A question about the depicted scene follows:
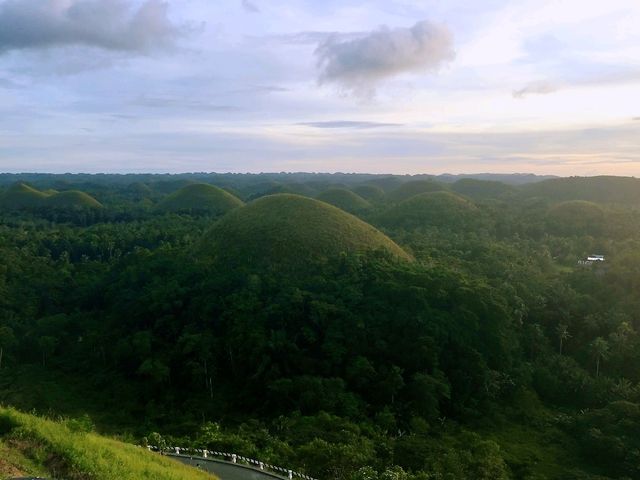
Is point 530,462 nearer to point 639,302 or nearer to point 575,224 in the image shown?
point 639,302

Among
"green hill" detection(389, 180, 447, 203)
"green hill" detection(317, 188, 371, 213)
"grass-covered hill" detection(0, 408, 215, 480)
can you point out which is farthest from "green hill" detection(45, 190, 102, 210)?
"grass-covered hill" detection(0, 408, 215, 480)

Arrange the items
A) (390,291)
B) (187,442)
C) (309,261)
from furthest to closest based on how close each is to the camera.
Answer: (309,261), (390,291), (187,442)

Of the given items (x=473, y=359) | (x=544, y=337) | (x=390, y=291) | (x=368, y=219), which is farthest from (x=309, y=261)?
(x=368, y=219)

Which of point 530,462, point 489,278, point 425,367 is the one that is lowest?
point 530,462

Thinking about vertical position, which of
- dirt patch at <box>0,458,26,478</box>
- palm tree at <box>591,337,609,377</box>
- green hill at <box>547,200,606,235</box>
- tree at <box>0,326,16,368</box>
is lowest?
tree at <box>0,326,16,368</box>

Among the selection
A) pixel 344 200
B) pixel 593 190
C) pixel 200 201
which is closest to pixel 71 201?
pixel 200 201

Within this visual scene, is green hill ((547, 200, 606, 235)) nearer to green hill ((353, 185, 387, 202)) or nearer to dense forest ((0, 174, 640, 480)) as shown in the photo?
dense forest ((0, 174, 640, 480))
